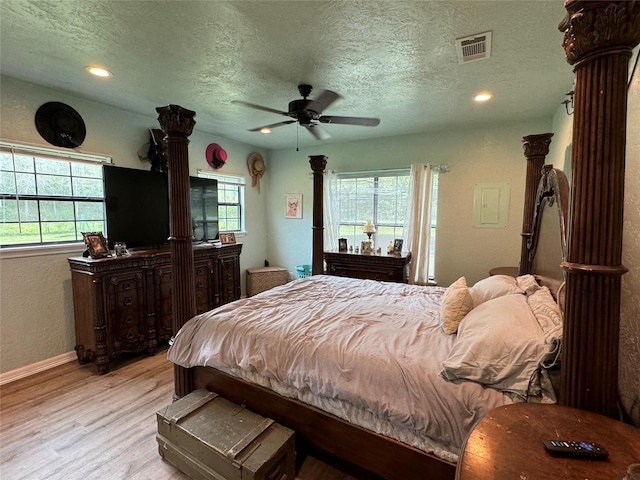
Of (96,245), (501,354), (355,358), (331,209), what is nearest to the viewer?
(501,354)

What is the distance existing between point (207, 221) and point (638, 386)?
4.12 metres

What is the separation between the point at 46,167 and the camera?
112 inches

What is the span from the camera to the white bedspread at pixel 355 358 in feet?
4.30

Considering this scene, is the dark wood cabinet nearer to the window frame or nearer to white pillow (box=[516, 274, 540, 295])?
the window frame

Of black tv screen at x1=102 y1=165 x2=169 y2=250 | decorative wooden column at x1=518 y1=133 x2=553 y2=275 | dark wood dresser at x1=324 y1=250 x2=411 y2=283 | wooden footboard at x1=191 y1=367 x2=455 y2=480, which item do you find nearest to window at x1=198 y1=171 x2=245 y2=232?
black tv screen at x1=102 y1=165 x2=169 y2=250

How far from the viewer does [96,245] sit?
2902mm

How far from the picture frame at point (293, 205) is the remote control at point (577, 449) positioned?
14.9 ft

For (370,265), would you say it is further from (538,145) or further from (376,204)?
(538,145)

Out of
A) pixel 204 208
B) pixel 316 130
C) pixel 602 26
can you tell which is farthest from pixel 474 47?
pixel 204 208

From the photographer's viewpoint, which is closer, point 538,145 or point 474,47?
point 474,47

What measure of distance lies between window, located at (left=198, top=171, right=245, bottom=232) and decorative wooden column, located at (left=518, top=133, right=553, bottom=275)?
385 centimetres

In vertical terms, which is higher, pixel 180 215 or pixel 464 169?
pixel 464 169

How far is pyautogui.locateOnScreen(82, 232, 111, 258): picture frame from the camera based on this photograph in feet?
9.38

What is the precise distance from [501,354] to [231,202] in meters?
4.37
